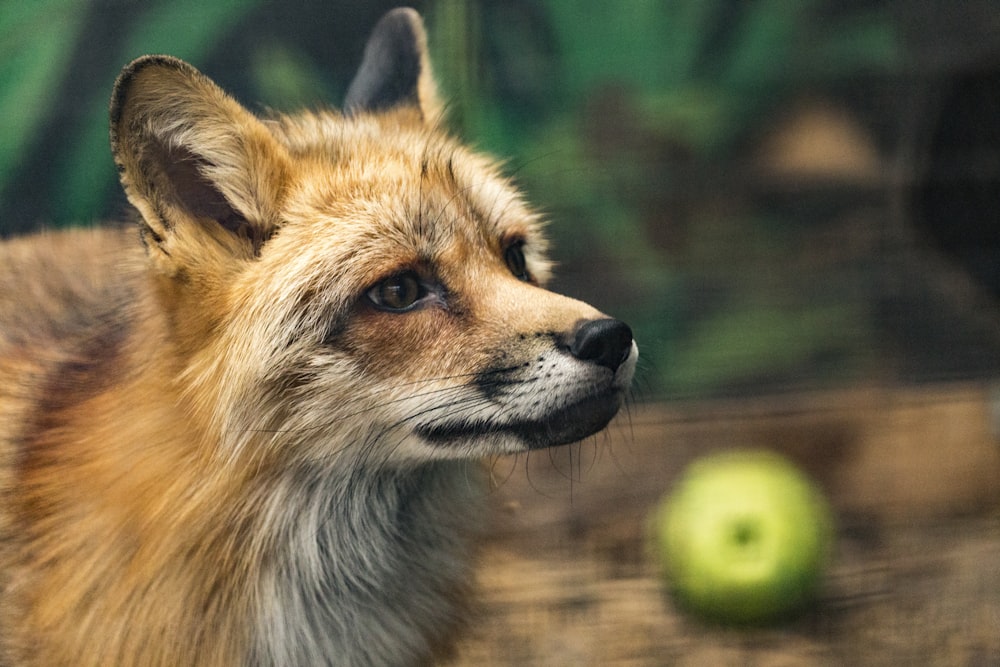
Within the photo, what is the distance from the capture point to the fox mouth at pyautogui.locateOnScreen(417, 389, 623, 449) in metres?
1.66

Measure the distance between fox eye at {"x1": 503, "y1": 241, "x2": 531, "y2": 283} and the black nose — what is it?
1.44 feet

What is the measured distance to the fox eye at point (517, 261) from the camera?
2.04 meters

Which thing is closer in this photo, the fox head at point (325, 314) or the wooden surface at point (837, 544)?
the fox head at point (325, 314)

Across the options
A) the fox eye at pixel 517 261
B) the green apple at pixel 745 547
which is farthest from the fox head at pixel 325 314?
the green apple at pixel 745 547

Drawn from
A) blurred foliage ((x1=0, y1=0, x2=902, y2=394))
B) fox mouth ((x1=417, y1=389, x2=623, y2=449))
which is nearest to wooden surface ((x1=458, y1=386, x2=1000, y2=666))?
blurred foliage ((x1=0, y1=0, x2=902, y2=394))

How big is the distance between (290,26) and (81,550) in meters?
1.48

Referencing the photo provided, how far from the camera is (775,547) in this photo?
2582 mm

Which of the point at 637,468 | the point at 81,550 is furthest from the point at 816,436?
the point at 81,550

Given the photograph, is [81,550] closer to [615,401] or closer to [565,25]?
[615,401]

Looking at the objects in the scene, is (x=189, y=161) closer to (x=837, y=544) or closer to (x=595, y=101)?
(x=595, y=101)

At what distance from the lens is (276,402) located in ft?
5.60

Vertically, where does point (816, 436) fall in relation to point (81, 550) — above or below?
below

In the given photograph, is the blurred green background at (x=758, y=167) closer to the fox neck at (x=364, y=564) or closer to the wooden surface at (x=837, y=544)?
the wooden surface at (x=837, y=544)

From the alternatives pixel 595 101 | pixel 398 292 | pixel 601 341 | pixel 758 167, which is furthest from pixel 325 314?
pixel 758 167
